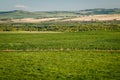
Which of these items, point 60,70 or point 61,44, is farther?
point 61,44

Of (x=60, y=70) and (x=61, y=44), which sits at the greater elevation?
(x=60, y=70)

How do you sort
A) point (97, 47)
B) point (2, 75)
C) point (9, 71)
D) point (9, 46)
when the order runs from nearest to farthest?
1. point (2, 75)
2. point (9, 71)
3. point (97, 47)
4. point (9, 46)

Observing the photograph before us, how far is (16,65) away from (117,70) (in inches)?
481

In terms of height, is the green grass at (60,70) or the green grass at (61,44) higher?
the green grass at (60,70)

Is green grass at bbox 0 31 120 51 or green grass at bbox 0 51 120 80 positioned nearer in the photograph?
green grass at bbox 0 51 120 80

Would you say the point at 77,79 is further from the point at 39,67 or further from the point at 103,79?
the point at 39,67

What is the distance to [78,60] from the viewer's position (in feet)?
116

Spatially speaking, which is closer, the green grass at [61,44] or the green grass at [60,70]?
the green grass at [60,70]

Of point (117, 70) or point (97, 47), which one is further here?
point (97, 47)

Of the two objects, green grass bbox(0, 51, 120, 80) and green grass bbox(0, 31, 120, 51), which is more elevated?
green grass bbox(0, 51, 120, 80)

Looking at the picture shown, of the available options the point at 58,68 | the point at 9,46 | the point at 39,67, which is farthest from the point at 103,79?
the point at 9,46

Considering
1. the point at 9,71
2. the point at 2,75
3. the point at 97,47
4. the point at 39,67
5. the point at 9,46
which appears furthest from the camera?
the point at 9,46

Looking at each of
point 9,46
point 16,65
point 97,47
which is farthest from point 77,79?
point 9,46

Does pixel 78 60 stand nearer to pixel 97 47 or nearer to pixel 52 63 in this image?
pixel 52 63
